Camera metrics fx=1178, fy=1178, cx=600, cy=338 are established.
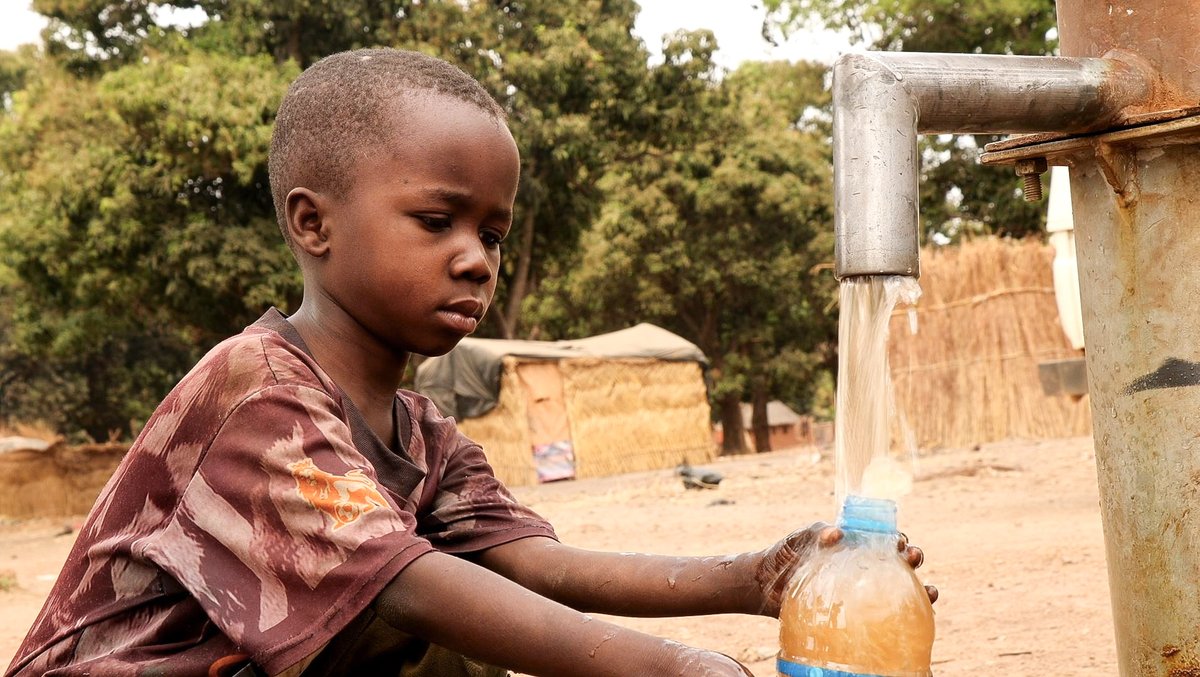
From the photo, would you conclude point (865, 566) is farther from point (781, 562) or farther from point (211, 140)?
point (211, 140)

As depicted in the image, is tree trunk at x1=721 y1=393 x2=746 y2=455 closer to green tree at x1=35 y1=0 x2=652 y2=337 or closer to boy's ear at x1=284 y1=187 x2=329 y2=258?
green tree at x1=35 y1=0 x2=652 y2=337

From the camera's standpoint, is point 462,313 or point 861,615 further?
point 462,313

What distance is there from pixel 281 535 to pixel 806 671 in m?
0.72

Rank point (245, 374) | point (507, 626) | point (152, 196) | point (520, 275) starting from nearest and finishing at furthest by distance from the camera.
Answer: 1. point (507, 626)
2. point (245, 374)
3. point (152, 196)
4. point (520, 275)

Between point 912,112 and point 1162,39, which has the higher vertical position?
point 1162,39

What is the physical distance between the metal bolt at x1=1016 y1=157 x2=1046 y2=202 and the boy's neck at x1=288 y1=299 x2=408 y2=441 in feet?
3.59

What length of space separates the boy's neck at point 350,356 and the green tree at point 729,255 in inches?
833

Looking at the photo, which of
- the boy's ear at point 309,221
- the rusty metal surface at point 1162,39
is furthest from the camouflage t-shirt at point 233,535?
the rusty metal surface at point 1162,39

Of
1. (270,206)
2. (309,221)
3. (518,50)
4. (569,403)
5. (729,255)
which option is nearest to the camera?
(309,221)

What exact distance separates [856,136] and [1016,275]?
1284 cm

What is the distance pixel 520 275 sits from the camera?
20.1 m

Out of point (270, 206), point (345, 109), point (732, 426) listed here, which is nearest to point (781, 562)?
point (345, 109)

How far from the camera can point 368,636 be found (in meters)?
1.83

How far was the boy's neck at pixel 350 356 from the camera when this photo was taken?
1.93 m
